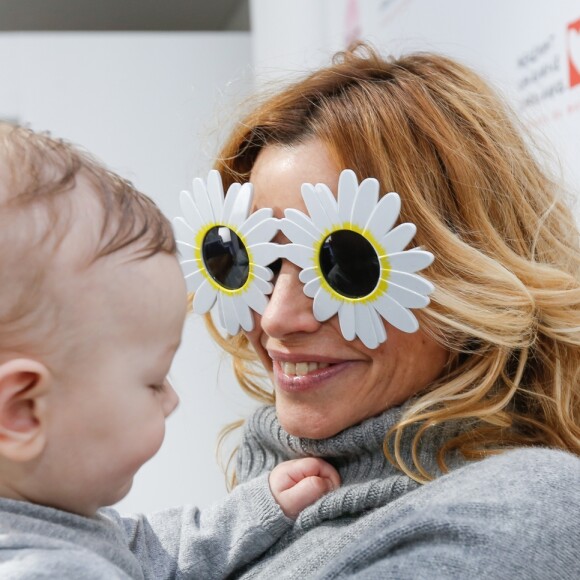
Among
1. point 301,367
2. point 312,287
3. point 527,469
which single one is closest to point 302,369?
point 301,367

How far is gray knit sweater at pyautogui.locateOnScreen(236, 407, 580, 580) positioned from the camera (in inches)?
36.3

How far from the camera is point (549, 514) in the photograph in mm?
961

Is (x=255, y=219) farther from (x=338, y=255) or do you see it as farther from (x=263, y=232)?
(x=338, y=255)

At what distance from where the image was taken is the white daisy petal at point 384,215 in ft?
3.76

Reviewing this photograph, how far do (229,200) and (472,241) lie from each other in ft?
1.07

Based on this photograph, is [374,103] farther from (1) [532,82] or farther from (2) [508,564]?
(1) [532,82]

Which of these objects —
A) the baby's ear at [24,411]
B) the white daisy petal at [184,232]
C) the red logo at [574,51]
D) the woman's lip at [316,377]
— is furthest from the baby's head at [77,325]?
the red logo at [574,51]

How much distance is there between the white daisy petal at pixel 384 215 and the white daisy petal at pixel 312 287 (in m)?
0.09

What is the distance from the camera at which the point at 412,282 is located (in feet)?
3.79

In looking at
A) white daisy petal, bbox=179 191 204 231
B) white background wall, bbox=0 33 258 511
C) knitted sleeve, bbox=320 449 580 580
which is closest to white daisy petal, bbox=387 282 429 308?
knitted sleeve, bbox=320 449 580 580

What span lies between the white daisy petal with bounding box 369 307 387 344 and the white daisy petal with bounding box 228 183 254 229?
0.22 meters

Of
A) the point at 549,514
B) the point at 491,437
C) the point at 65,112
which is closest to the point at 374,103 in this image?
the point at 491,437

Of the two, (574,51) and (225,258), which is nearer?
(225,258)

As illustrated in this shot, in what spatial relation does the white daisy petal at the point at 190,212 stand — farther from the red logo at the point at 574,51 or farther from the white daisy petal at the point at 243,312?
the red logo at the point at 574,51
